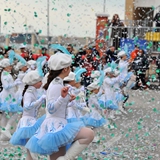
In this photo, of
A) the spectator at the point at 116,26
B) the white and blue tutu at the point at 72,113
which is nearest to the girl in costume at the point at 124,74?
the spectator at the point at 116,26

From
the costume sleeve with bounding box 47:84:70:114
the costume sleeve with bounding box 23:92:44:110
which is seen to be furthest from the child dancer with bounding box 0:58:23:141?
the costume sleeve with bounding box 47:84:70:114

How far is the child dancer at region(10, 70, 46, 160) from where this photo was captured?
432cm

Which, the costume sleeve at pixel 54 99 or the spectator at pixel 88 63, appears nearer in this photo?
the costume sleeve at pixel 54 99

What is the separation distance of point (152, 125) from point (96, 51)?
2.98m

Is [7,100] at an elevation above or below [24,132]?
below

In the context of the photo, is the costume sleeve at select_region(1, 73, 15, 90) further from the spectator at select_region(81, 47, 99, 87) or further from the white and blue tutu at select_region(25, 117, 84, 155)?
the white and blue tutu at select_region(25, 117, 84, 155)

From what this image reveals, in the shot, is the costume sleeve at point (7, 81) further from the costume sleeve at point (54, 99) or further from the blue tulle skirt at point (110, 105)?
the costume sleeve at point (54, 99)

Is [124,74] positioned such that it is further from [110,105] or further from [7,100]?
[7,100]

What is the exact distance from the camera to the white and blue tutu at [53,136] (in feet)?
11.7

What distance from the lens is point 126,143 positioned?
584cm

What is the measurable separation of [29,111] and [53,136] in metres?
1.28

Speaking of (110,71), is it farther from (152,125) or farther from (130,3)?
(130,3)

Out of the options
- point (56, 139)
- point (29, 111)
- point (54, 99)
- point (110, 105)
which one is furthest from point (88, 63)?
point (56, 139)

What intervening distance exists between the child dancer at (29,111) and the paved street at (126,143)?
0.53 meters
